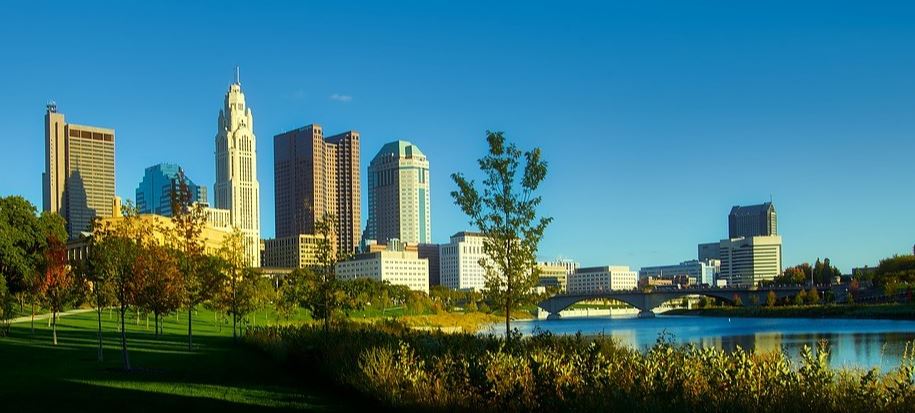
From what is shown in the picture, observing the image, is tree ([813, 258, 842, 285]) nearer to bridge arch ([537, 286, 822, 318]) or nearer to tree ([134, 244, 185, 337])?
bridge arch ([537, 286, 822, 318])

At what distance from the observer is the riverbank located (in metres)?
96.4

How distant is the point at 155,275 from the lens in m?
25.9

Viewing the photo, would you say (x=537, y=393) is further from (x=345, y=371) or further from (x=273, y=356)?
(x=273, y=356)

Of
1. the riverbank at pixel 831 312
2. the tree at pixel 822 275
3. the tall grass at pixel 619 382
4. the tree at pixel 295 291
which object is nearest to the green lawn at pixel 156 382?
the tall grass at pixel 619 382

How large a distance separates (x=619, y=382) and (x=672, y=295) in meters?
130

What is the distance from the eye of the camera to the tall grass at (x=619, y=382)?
1140 cm

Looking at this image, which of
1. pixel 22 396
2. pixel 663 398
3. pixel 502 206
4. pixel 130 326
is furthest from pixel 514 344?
pixel 130 326

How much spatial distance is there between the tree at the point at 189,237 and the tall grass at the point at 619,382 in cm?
1135

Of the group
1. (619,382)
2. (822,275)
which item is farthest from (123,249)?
(822,275)

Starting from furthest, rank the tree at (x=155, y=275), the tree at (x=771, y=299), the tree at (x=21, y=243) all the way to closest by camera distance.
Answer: the tree at (x=771, y=299), the tree at (x=21, y=243), the tree at (x=155, y=275)

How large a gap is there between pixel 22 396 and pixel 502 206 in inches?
488

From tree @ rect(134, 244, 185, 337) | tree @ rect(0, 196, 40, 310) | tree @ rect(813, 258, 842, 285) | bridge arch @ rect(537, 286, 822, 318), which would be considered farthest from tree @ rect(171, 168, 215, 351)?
tree @ rect(813, 258, 842, 285)

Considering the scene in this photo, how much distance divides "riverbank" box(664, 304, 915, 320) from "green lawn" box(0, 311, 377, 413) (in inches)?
3229

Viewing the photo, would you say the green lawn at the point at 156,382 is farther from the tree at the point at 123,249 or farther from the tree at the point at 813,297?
the tree at the point at 813,297
